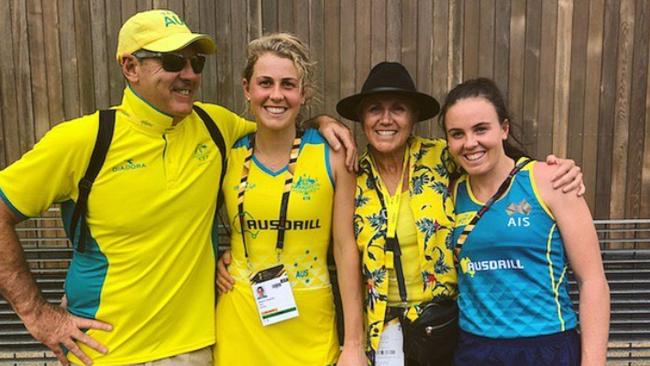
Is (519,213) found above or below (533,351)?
above

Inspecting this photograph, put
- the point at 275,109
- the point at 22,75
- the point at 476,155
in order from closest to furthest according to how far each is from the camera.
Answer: the point at 476,155
the point at 275,109
the point at 22,75

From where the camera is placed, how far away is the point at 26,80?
12.7 feet

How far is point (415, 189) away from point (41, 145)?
4.86 feet

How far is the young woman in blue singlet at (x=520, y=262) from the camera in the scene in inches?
84.6

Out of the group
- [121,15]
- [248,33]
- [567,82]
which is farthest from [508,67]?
[121,15]

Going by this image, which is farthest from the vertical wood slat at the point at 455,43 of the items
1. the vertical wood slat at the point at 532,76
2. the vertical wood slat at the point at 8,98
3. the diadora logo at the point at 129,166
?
the vertical wood slat at the point at 8,98

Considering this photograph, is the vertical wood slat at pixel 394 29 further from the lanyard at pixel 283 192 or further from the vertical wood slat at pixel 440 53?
the lanyard at pixel 283 192

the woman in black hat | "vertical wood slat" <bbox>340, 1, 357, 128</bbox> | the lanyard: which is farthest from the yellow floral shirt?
"vertical wood slat" <bbox>340, 1, 357, 128</bbox>

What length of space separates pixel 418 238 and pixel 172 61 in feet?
→ 3.99

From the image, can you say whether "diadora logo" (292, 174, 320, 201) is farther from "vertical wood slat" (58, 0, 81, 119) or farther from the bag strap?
"vertical wood slat" (58, 0, 81, 119)

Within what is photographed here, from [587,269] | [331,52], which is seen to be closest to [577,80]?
Answer: [331,52]

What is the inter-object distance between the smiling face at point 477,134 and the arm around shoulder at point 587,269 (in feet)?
0.96

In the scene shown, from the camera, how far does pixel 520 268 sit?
2.17 metres

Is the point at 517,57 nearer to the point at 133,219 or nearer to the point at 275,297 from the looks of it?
the point at 275,297
